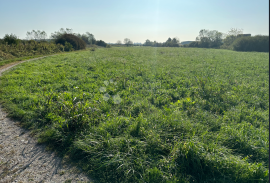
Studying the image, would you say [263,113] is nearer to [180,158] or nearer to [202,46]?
[180,158]

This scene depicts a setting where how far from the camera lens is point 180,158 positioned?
10.2ft

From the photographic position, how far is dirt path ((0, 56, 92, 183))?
285cm

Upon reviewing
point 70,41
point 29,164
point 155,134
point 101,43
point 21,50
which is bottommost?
point 29,164

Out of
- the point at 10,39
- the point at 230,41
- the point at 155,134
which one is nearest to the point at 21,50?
the point at 10,39

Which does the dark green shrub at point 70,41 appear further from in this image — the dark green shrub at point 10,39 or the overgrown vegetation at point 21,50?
the dark green shrub at point 10,39

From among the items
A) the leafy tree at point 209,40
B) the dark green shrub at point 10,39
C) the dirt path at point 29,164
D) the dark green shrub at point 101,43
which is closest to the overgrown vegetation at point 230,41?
the leafy tree at point 209,40

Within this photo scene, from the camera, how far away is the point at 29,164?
315cm

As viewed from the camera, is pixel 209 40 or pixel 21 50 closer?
pixel 21 50

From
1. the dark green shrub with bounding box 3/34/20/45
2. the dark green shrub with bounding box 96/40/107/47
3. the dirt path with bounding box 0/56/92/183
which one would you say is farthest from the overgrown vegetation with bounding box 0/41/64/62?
the dark green shrub with bounding box 96/40/107/47

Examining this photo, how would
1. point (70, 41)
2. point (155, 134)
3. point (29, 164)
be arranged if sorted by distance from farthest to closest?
point (70, 41), point (155, 134), point (29, 164)

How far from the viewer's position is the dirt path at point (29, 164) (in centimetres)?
285

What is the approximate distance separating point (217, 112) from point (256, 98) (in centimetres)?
264

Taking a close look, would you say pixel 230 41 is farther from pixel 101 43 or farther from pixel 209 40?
pixel 101 43

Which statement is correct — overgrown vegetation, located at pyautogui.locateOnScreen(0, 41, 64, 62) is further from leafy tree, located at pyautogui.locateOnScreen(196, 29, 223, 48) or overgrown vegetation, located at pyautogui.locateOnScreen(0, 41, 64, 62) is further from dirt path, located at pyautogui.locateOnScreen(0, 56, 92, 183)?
leafy tree, located at pyautogui.locateOnScreen(196, 29, 223, 48)
